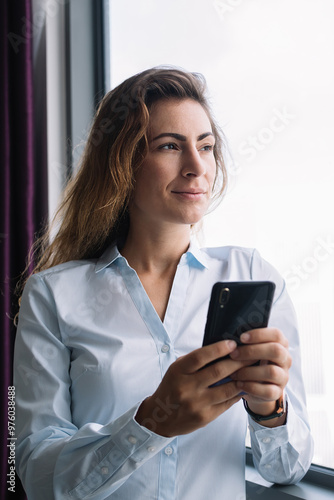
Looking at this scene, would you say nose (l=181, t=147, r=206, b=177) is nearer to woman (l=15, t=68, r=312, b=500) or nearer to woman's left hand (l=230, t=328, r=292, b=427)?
woman (l=15, t=68, r=312, b=500)

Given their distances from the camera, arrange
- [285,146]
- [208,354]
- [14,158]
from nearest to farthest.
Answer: [208,354], [285,146], [14,158]

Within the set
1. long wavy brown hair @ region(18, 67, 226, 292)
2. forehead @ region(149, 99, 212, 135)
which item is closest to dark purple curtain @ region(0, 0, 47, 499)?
long wavy brown hair @ region(18, 67, 226, 292)

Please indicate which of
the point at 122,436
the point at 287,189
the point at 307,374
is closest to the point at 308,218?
the point at 287,189

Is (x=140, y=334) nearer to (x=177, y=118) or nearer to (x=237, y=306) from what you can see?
(x=237, y=306)

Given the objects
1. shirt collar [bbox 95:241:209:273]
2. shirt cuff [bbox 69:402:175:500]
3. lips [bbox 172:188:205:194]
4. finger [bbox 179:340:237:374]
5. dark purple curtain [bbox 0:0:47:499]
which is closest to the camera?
finger [bbox 179:340:237:374]

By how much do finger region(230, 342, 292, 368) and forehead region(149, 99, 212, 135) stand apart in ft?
1.79

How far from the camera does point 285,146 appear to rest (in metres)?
1.33

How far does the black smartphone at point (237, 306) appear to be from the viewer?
743 mm

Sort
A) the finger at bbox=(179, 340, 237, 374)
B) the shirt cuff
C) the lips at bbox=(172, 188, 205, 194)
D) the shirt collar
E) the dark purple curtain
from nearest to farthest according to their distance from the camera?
the finger at bbox=(179, 340, 237, 374) < the shirt cuff < the lips at bbox=(172, 188, 205, 194) < the shirt collar < the dark purple curtain

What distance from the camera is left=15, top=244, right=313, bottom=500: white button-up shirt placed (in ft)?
3.01

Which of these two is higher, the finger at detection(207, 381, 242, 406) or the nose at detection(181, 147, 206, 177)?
the nose at detection(181, 147, 206, 177)

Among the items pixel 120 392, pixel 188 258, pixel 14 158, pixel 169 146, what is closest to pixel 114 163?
pixel 169 146

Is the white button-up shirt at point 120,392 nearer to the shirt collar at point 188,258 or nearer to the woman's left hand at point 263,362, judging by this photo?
the shirt collar at point 188,258

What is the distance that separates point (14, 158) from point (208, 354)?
4.64 feet
